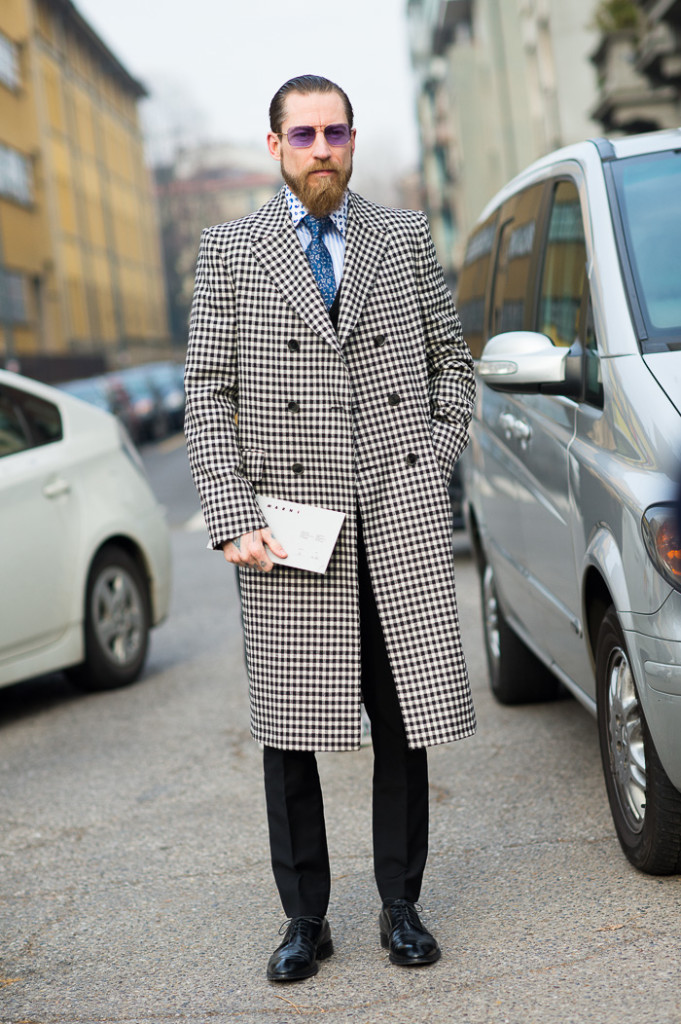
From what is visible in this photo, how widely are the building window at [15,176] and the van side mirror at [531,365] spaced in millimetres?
41962

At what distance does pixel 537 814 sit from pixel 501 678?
1515 millimetres

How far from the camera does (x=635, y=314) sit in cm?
406

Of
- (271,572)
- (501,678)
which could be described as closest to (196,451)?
(271,572)

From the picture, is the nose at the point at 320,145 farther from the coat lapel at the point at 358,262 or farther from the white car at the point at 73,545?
the white car at the point at 73,545

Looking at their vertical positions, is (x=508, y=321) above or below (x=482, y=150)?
below

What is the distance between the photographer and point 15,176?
4625 cm

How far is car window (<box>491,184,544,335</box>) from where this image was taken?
5.30m

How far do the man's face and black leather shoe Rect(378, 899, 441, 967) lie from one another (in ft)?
5.50

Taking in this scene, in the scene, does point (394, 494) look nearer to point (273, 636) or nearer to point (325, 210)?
point (273, 636)

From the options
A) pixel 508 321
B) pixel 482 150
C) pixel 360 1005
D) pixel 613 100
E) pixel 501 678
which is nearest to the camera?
pixel 360 1005

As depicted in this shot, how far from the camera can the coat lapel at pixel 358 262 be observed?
3531mm

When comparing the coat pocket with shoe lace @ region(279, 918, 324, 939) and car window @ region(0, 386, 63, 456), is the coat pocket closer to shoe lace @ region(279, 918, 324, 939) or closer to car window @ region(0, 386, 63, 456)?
shoe lace @ region(279, 918, 324, 939)

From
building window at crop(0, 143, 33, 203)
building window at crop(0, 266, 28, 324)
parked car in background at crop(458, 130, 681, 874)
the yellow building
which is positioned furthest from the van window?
building window at crop(0, 143, 33, 203)

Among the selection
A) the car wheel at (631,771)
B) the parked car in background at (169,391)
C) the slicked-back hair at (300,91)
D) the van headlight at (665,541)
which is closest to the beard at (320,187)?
the slicked-back hair at (300,91)
